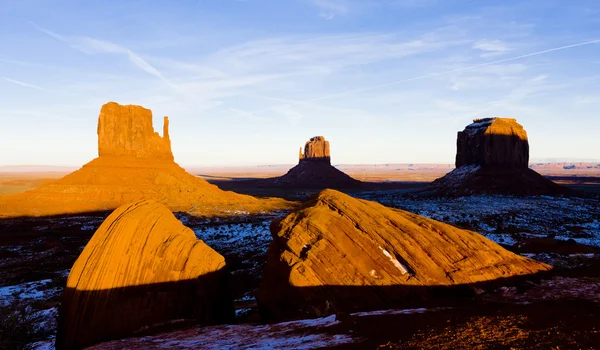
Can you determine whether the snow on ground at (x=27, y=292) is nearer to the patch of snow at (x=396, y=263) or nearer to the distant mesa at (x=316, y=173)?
the patch of snow at (x=396, y=263)

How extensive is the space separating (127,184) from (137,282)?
54.0 m

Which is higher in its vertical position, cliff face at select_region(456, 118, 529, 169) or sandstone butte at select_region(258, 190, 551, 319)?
cliff face at select_region(456, 118, 529, 169)

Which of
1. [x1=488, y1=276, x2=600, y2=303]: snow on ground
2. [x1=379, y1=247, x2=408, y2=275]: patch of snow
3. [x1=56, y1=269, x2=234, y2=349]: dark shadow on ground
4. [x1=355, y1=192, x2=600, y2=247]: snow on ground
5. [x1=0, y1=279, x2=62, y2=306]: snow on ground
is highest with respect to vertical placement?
[x1=379, y1=247, x2=408, y2=275]: patch of snow

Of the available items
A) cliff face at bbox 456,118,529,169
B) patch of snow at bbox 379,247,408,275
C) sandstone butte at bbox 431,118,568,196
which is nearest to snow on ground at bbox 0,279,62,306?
patch of snow at bbox 379,247,408,275

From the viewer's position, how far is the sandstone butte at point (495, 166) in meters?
71.8

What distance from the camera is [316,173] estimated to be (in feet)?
457

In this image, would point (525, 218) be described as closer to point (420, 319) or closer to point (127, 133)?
point (420, 319)

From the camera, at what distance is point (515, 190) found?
70.1 m

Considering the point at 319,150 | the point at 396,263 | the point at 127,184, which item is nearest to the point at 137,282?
the point at 396,263

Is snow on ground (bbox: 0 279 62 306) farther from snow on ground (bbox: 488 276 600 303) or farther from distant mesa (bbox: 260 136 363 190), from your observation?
distant mesa (bbox: 260 136 363 190)

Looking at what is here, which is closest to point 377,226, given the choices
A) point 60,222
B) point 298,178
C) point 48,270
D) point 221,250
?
point 221,250

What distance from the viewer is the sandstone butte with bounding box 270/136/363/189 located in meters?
131

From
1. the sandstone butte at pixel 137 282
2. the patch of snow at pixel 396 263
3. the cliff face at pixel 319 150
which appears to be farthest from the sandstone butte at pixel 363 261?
the cliff face at pixel 319 150

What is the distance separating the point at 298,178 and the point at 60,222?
9641 cm
